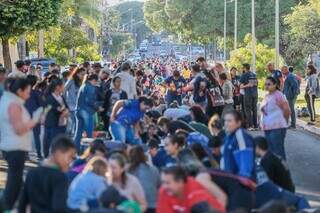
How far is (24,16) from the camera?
101 ft

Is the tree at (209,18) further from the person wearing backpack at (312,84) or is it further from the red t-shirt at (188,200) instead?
the red t-shirt at (188,200)

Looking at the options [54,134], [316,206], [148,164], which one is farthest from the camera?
[54,134]

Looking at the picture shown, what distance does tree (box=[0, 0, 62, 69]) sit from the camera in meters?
30.2

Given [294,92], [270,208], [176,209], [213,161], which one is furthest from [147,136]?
[294,92]

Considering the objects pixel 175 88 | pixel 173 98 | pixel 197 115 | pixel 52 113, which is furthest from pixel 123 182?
pixel 175 88

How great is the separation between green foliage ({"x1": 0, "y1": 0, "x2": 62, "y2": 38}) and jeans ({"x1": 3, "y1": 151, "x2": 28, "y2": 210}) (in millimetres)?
18473

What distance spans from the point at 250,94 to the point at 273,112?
881 centimetres

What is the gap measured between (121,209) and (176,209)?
0.90m

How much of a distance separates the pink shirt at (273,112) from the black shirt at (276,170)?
4.14 m

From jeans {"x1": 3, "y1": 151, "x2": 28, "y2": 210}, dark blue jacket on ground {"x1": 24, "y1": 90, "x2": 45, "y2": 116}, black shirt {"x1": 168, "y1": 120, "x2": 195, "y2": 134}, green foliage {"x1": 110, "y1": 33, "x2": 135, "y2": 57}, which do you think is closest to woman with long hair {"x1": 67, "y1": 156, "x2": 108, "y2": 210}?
jeans {"x1": 3, "y1": 151, "x2": 28, "y2": 210}

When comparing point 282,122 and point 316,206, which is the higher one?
point 282,122

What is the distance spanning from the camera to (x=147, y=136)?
49.6 feet

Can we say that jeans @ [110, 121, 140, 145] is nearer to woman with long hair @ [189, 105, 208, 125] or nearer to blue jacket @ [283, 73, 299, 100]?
woman with long hair @ [189, 105, 208, 125]

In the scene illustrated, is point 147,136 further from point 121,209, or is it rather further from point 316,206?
point 121,209
